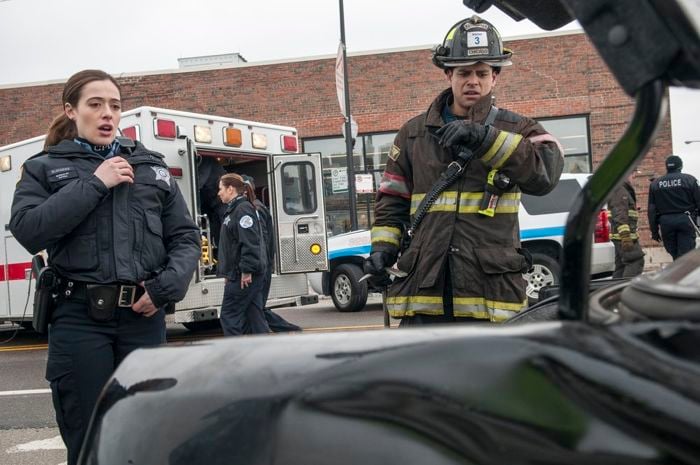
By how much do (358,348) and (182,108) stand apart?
2066 cm

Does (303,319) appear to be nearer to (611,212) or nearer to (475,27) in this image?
(611,212)

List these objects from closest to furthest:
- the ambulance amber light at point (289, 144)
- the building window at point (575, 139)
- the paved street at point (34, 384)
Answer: the paved street at point (34, 384) → the ambulance amber light at point (289, 144) → the building window at point (575, 139)

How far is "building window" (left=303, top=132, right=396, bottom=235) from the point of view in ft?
66.8

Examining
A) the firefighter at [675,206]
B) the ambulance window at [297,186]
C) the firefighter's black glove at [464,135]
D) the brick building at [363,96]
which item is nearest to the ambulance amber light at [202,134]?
the ambulance window at [297,186]

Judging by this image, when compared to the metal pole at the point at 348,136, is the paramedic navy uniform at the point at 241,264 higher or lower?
lower

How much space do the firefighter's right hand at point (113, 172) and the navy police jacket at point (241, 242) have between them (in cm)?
441

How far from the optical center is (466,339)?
84cm

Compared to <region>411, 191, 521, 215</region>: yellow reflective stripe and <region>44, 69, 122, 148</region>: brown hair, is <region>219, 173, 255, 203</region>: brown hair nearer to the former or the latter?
<region>44, 69, 122, 148</region>: brown hair

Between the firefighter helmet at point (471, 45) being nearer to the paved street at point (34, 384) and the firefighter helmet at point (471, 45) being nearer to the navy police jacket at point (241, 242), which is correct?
the paved street at point (34, 384)

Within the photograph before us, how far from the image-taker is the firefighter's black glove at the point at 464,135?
8.87 ft

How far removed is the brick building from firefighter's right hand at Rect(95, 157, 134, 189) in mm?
17243

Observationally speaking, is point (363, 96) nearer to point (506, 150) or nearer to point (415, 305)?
point (415, 305)

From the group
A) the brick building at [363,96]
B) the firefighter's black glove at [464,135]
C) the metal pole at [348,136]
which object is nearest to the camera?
the firefighter's black glove at [464,135]

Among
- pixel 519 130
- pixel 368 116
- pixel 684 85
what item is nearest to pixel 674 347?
pixel 684 85
